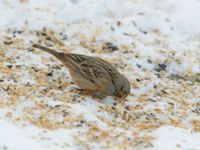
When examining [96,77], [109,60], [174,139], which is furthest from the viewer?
[109,60]

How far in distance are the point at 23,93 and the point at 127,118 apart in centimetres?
94

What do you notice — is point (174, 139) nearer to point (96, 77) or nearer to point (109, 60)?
point (96, 77)

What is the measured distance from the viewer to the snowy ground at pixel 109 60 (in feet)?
15.9

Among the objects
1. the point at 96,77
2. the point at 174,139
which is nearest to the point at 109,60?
the point at 96,77

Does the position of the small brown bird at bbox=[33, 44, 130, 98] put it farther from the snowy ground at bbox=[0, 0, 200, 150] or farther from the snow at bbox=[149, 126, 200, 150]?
the snow at bbox=[149, 126, 200, 150]

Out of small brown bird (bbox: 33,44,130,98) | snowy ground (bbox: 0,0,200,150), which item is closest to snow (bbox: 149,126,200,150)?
snowy ground (bbox: 0,0,200,150)

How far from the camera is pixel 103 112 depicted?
17.7 feet

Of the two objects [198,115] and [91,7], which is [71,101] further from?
[91,7]

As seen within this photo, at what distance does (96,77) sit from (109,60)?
0.95 metres

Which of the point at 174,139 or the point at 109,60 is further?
the point at 109,60

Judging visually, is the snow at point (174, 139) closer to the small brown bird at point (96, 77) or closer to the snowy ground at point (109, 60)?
the snowy ground at point (109, 60)

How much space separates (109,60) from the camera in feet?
21.5

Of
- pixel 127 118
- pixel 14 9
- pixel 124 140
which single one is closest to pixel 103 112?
pixel 127 118

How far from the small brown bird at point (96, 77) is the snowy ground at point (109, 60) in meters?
0.10
